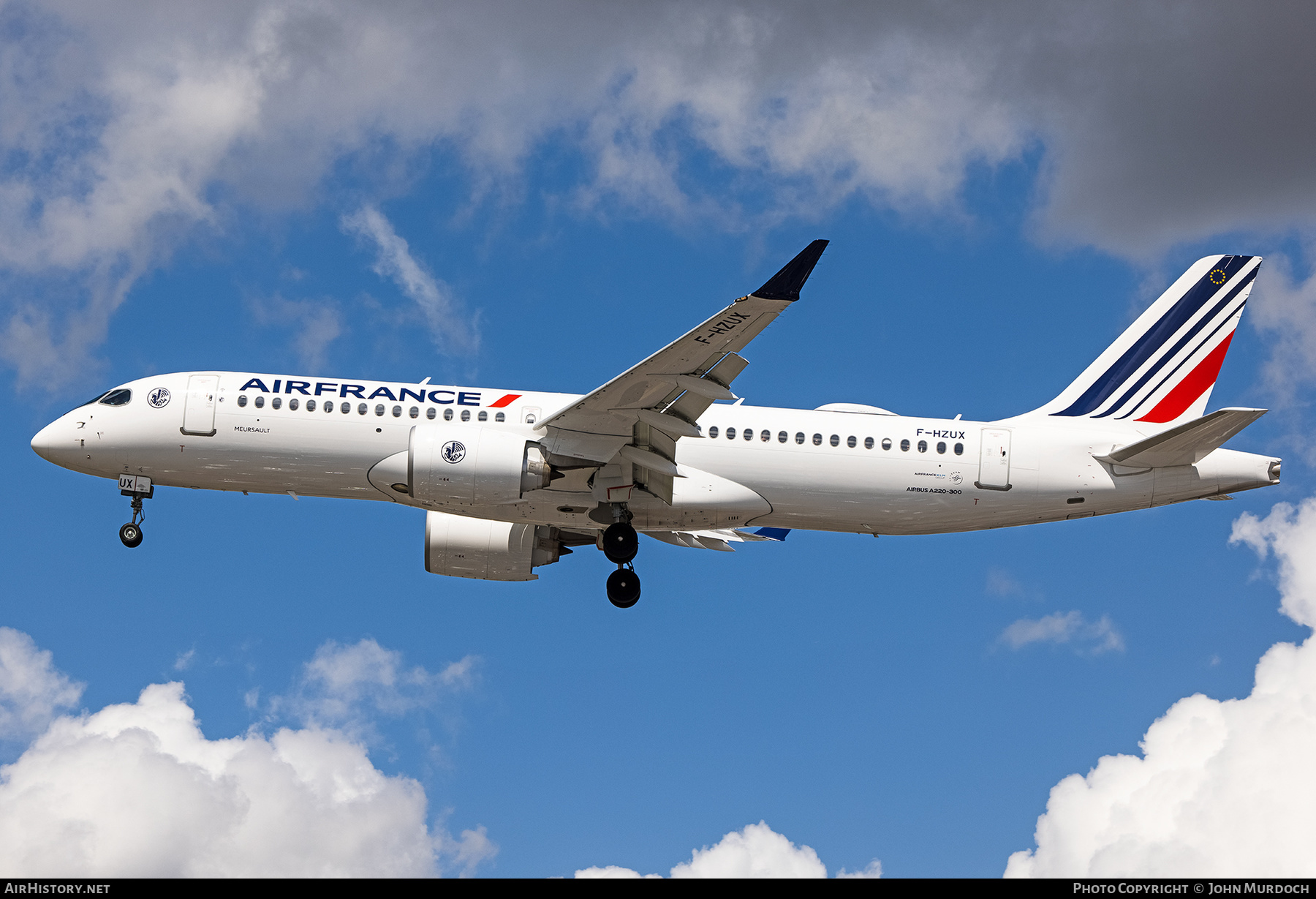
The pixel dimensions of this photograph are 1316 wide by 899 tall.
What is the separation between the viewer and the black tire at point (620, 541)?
3170cm

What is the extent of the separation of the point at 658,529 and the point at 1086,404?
11.6 m

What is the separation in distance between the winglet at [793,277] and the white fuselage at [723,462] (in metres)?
6.65

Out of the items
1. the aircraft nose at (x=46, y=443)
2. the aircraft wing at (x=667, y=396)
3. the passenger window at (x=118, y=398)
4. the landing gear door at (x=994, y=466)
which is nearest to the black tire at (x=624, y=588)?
the aircraft wing at (x=667, y=396)

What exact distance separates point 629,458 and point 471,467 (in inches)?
146

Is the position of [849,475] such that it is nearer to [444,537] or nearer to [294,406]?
[444,537]

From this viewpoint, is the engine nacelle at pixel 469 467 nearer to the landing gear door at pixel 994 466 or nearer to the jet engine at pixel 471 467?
the jet engine at pixel 471 467

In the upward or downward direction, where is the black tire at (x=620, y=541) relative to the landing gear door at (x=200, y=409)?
downward

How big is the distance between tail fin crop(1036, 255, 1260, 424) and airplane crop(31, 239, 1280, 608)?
121cm

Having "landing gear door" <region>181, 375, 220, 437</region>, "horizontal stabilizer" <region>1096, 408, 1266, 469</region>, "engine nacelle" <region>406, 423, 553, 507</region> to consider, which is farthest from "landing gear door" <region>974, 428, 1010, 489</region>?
"landing gear door" <region>181, 375, 220, 437</region>

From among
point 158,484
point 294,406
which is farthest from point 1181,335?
point 158,484

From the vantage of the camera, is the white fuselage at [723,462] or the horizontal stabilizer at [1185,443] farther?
the white fuselage at [723,462]

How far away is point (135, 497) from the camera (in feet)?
107

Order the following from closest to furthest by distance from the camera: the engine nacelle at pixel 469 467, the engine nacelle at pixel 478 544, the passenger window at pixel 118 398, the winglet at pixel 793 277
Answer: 1. the winglet at pixel 793 277
2. the engine nacelle at pixel 469 467
3. the passenger window at pixel 118 398
4. the engine nacelle at pixel 478 544
